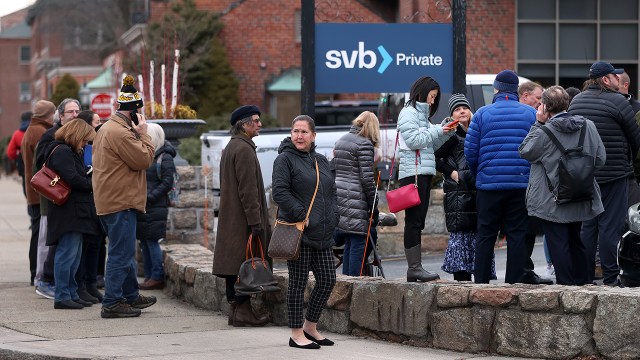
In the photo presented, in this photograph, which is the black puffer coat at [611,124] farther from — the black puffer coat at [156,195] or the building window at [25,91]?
the building window at [25,91]

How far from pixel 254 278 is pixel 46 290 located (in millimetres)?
3188

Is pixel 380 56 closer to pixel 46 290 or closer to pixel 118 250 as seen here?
pixel 118 250

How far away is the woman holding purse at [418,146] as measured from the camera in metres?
9.58

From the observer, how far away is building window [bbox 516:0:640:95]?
1040 inches

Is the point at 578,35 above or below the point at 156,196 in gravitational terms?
above

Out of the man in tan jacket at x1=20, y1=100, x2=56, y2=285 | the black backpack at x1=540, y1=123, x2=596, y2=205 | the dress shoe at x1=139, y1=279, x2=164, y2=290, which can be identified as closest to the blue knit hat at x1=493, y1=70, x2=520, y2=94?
the black backpack at x1=540, y1=123, x2=596, y2=205

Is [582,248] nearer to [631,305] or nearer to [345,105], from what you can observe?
[631,305]

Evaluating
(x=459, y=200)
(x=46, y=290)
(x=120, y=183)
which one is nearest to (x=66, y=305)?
(x=46, y=290)

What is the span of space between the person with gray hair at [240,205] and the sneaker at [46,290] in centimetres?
265

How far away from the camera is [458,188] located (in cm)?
1029

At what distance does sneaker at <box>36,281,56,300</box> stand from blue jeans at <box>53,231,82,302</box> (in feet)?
2.85

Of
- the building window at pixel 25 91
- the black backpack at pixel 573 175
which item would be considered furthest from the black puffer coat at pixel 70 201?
the building window at pixel 25 91

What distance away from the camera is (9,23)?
124 meters

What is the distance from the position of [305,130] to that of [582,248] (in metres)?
2.36
